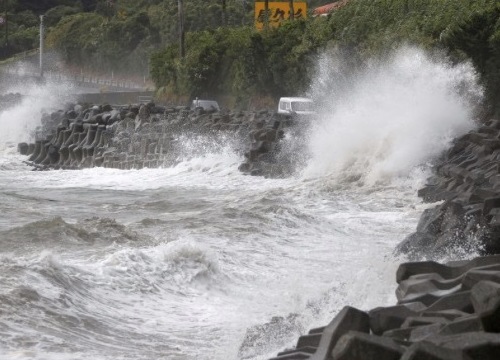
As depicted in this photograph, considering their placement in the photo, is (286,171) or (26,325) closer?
(26,325)

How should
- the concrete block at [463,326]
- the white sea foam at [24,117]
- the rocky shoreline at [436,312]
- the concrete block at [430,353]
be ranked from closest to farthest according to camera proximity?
the concrete block at [430,353] < the rocky shoreline at [436,312] < the concrete block at [463,326] < the white sea foam at [24,117]

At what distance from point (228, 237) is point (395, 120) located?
947 centimetres

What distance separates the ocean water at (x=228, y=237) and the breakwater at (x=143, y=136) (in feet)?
1.96

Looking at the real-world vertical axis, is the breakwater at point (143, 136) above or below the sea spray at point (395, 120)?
below

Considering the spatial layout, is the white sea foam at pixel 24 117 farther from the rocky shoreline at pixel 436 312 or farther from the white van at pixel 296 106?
the rocky shoreline at pixel 436 312

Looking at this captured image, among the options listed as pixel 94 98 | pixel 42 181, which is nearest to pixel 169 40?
pixel 94 98

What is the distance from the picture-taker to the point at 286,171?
24.2m

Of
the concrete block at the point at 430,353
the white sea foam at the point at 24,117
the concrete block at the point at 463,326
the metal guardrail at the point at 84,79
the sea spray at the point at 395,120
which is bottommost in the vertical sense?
the metal guardrail at the point at 84,79

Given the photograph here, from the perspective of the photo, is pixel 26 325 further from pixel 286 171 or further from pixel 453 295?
pixel 286 171

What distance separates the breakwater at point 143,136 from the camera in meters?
26.0

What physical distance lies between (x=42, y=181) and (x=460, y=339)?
78.3 ft

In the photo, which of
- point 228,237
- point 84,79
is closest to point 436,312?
point 228,237

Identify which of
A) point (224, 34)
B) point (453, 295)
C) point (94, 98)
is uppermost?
point (453, 295)

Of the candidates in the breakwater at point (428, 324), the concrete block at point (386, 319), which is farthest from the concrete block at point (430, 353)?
the concrete block at point (386, 319)
